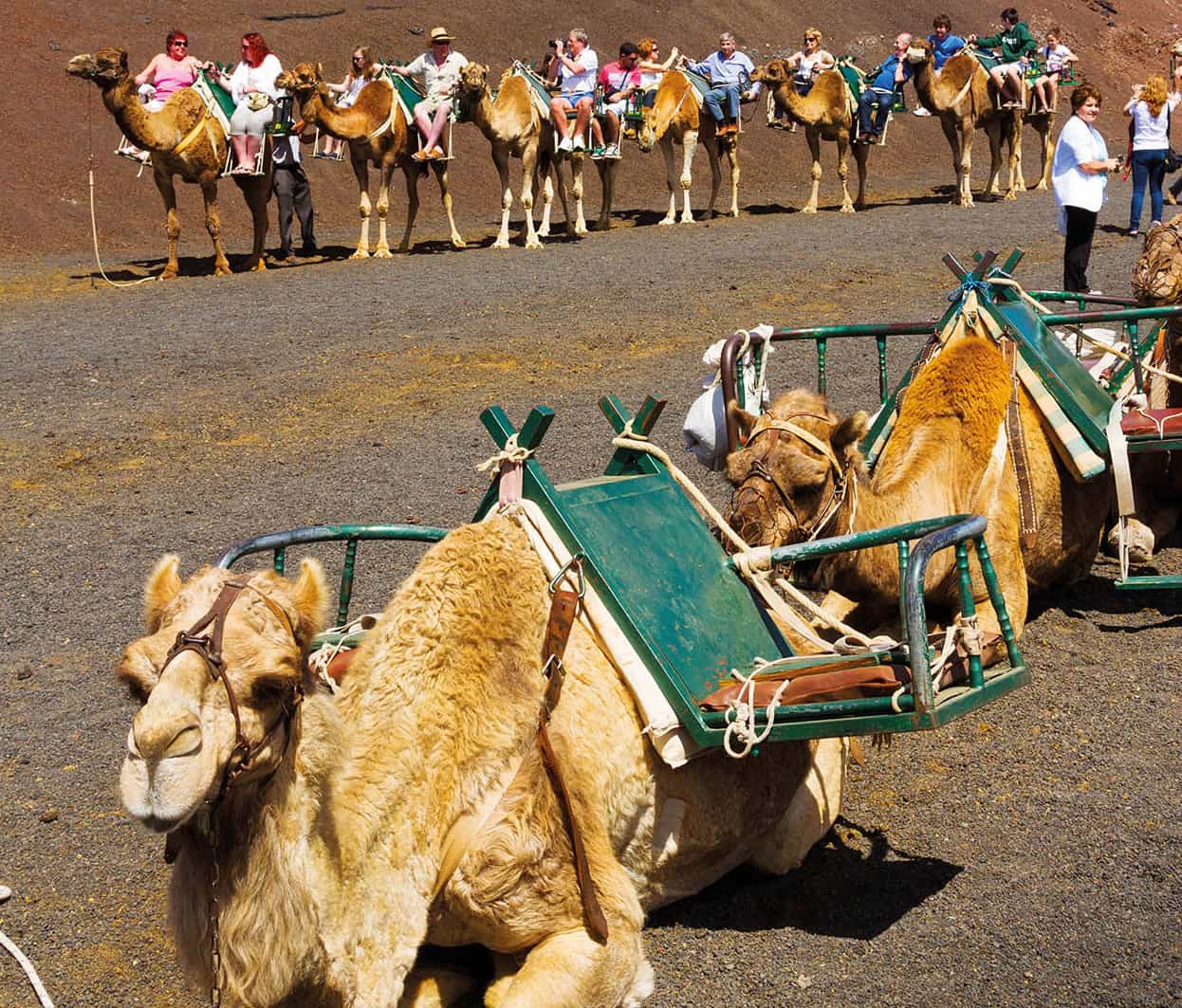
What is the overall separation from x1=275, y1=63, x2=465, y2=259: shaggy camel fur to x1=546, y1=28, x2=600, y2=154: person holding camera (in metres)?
1.87

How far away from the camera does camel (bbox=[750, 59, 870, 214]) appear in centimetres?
2205

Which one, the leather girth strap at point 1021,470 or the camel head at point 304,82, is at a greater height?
the camel head at point 304,82

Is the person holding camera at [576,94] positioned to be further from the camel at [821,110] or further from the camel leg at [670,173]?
the camel at [821,110]

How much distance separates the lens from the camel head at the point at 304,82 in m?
17.1

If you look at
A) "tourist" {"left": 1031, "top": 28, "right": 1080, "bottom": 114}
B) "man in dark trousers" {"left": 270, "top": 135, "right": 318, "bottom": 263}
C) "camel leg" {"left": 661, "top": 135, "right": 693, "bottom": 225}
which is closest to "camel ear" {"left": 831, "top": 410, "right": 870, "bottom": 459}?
"man in dark trousers" {"left": 270, "top": 135, "right": 318, "bottom": 263}

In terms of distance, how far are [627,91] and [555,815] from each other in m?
18.6

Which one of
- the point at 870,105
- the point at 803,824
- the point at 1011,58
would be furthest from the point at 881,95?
the point at 803,824

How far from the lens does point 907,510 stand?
5695 mm

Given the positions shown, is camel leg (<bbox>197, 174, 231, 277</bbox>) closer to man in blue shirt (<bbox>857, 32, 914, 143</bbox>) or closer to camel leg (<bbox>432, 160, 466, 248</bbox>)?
camel leg (<bbox>432, 160, 466, 248</bbox>)

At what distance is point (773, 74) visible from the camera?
21672mm

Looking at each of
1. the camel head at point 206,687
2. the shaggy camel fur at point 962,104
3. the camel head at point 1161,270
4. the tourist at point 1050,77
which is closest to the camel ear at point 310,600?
the camel head at point 206,687

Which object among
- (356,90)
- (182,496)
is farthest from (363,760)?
(356,90)

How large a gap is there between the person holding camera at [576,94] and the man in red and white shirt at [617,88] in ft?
1.55

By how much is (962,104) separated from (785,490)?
64.2ft
